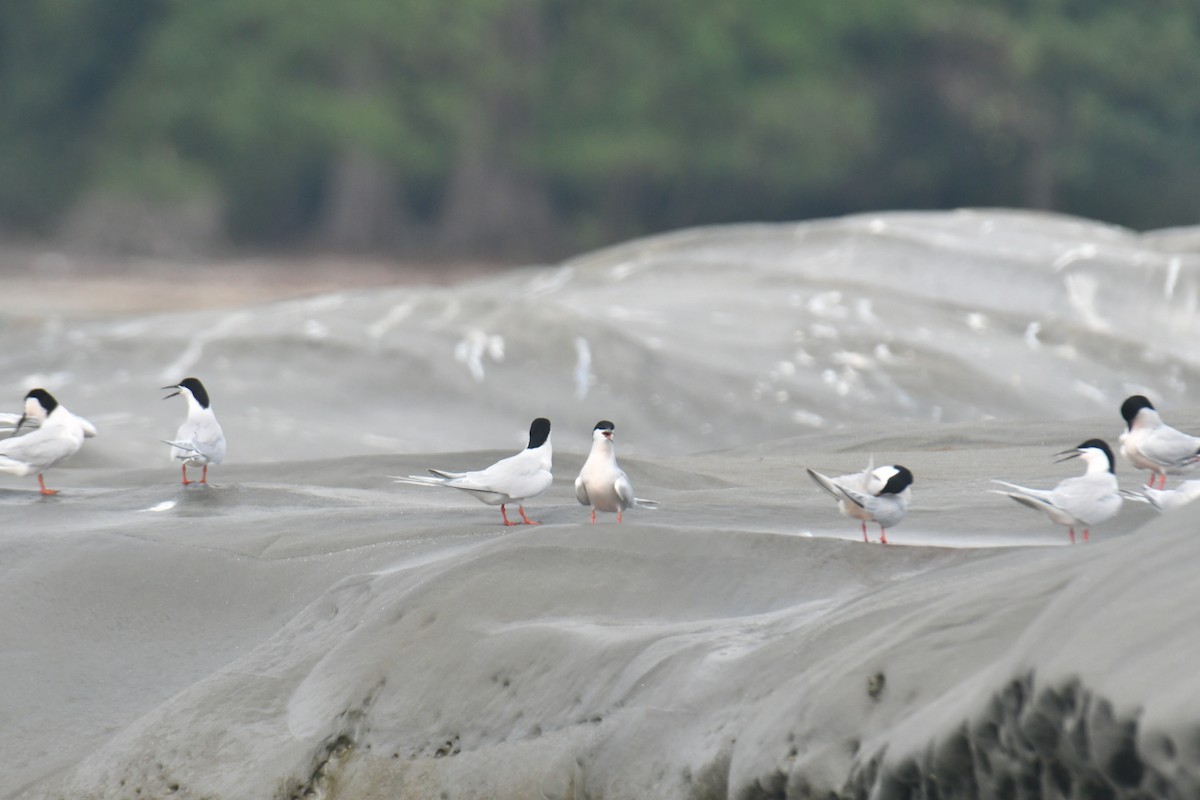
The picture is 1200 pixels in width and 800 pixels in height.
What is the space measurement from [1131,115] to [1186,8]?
6.55ft

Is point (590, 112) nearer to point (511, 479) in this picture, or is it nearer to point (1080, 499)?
point (511, 479)

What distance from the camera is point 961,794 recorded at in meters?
2.90

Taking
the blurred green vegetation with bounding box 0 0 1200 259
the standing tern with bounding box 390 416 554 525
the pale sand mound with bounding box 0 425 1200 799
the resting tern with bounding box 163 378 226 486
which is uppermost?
the blurred green vegetation with bounding box 0 0 1200 259

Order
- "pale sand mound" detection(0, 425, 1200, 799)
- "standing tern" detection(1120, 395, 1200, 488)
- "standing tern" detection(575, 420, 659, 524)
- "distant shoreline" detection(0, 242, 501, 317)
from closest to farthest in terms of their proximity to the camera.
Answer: "pale sand mound" detection(0, 425, 1200, 799) → "standing tern" detection(575, 420, 659, 524) → "standing tern" detection(1120, 395, 1200, 488) → "distant shoreline" detection(0, 242, 501, 317)

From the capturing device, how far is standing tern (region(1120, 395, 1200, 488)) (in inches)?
207

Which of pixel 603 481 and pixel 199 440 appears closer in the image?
pixel 603 481

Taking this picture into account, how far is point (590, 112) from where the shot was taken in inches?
1048

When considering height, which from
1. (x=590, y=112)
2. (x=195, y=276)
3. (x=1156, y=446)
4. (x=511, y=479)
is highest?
(x=590, y=112)

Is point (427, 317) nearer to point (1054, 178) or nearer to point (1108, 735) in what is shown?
point (1108, 735)

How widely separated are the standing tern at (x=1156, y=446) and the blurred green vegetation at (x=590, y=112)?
68.0 ft

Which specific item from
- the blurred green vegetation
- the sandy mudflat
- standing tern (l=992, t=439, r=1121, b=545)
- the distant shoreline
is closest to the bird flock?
standing tern (l=992, t=439, r=1121, b=545)

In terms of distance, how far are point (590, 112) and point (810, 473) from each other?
75.2 feet

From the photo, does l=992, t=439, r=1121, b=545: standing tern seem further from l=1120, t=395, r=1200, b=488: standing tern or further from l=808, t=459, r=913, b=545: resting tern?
l=1120, t=395, r=1200, b=488: standing tern

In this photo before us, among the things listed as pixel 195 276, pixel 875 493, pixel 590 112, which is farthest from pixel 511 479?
pixel 590 112
